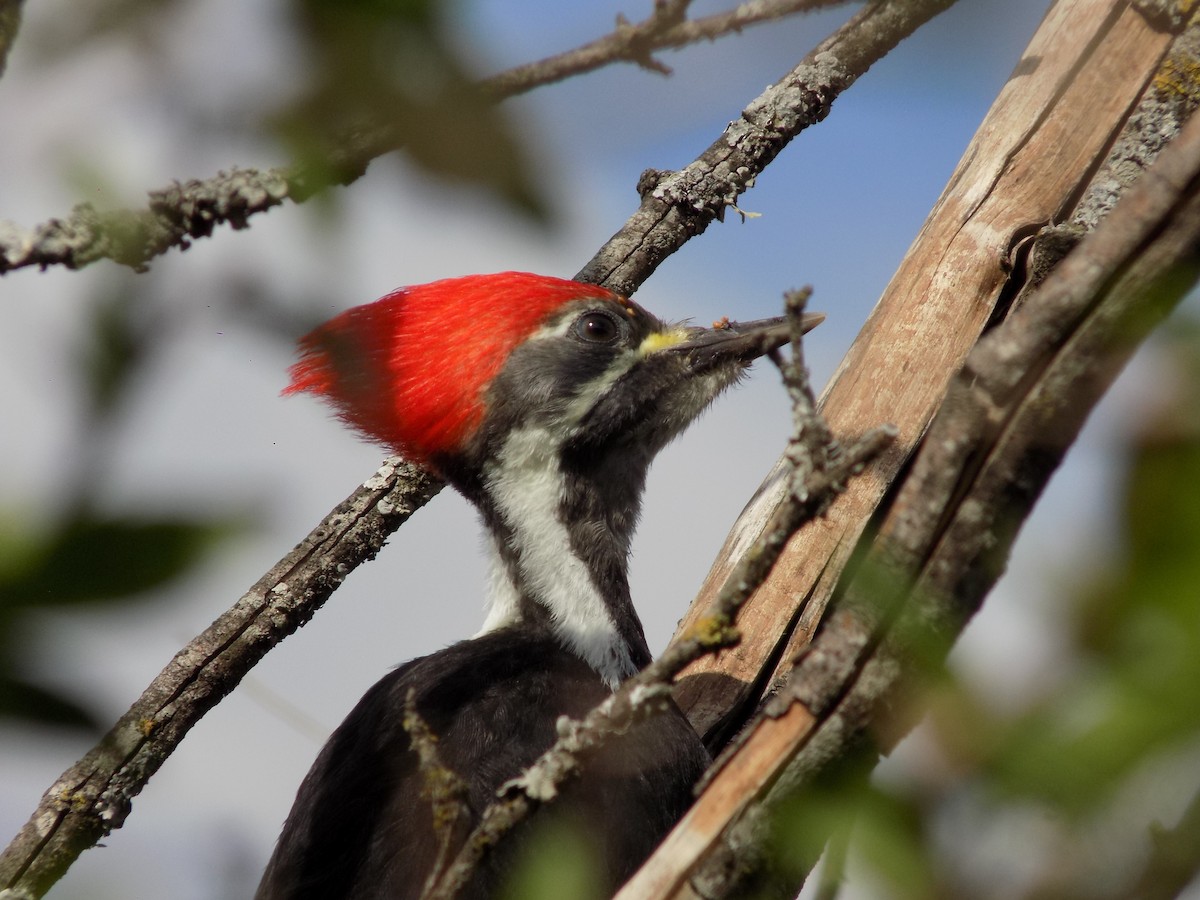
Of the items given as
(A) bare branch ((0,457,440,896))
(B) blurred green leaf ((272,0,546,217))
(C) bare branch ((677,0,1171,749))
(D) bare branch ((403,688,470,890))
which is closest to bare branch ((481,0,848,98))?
(B) blurred green leaf ((272,0,546,217))

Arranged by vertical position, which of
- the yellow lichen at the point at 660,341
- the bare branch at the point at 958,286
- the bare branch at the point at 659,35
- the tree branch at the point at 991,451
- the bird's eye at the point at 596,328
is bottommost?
the tree branch at the point at 991,451

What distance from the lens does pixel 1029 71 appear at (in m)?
3.38

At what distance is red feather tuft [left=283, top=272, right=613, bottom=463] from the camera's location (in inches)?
136

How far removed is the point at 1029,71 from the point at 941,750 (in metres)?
3.02

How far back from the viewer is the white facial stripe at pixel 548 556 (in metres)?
3.36

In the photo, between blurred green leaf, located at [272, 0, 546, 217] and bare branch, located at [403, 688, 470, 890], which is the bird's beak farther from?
blurred green leaf, located at [272, 0, 546, 217]

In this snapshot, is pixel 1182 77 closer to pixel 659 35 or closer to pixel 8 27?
pixel 659 35

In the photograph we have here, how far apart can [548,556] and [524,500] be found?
0.63 ft

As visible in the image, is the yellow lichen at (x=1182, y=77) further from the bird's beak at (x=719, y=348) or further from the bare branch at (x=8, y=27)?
the bare branch at (x=8, y=27)

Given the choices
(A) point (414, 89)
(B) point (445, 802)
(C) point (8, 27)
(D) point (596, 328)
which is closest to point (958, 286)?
(D) point (596, 328)

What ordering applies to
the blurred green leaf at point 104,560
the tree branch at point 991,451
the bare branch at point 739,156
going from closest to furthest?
the blurred green leaf at point 104,560 → the tree branch at point 991,451 → the bare branch at point 739,156

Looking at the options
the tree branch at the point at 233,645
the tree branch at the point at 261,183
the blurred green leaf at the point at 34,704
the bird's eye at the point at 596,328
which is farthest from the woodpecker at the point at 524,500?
the blurred green leaf at the point at 34,704

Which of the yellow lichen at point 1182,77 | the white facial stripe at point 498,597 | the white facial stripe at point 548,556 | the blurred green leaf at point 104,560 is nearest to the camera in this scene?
the blurred green leaf at point 104,560

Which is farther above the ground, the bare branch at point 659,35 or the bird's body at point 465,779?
the bird's body at point 465,779
